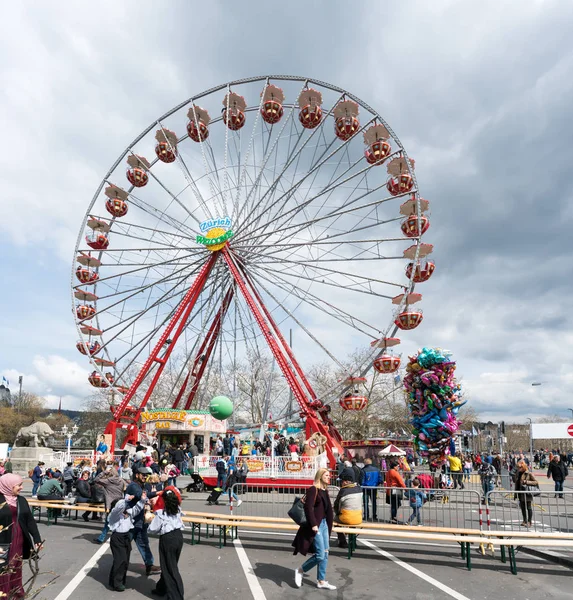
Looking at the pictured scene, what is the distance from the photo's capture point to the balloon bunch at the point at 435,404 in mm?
17125

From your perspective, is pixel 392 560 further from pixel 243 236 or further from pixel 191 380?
pixel 191 380

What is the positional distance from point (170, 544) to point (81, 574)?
231cm

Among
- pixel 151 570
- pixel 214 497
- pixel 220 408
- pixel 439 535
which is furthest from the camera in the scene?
pixel 220 408

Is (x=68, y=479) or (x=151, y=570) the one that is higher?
(x=68, y=479)

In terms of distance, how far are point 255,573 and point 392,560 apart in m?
2.34

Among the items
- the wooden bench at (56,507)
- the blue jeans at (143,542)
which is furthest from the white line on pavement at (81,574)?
the wooden bench at (56,507)

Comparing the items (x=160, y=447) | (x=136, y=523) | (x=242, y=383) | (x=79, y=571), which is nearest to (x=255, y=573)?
(x=136, y=523)

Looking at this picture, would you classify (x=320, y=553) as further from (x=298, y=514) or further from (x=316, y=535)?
(x=298, y=514)

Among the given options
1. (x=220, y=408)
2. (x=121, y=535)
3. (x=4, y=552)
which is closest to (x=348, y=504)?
(x=121, y=535)

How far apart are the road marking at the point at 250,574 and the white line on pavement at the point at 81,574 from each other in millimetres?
2326

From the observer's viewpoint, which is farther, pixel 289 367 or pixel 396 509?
pixel 289 367

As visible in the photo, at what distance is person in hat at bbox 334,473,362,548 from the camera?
8.09 m

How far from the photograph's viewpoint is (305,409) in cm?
2308

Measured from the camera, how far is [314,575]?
7344mm
